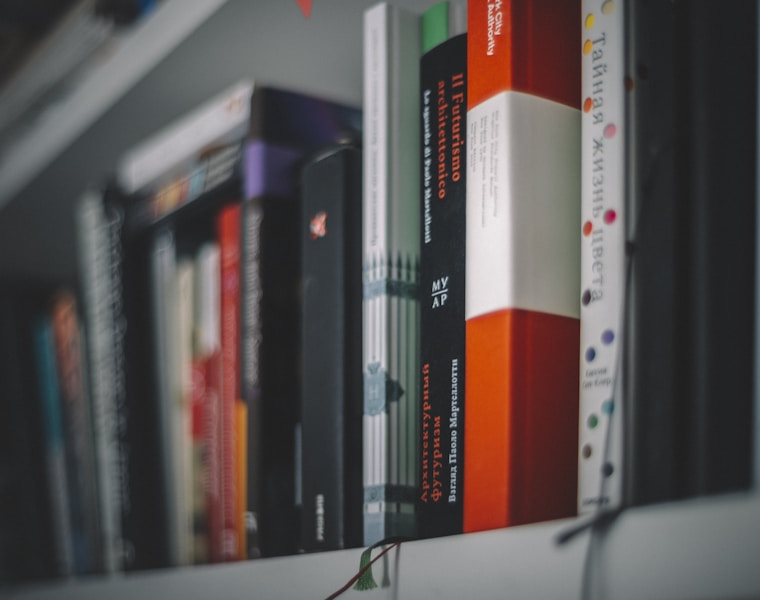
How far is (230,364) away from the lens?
0.79 m

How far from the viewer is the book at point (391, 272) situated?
22.4 inches

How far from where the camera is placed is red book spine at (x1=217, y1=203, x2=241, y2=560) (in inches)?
30.7

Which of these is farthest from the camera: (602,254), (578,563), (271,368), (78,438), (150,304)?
(78,438)

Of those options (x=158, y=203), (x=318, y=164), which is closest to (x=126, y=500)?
(x=158, y=203)

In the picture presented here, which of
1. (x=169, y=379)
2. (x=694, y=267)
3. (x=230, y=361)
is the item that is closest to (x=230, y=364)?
(x=230, y=361)

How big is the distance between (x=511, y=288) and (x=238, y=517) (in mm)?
420

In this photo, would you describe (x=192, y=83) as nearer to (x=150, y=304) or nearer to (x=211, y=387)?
(x=150, y=304)

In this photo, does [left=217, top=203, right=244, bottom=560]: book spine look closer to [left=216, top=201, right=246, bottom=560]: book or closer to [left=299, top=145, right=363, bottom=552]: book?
[left=216, top=201, right=246, bottom=560]: book

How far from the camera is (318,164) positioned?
25.5 inches

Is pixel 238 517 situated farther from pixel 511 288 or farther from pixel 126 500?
pixel 511 288

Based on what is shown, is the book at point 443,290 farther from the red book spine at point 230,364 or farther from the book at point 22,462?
the book at point 22,462

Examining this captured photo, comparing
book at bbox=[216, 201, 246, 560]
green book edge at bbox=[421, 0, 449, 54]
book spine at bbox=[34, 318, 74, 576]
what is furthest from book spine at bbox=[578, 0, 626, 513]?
book spine at bbox=[34, 318, 74, 576]

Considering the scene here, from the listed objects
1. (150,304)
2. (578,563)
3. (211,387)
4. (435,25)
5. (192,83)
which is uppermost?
(192,83)

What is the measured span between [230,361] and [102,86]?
44 centimetres
